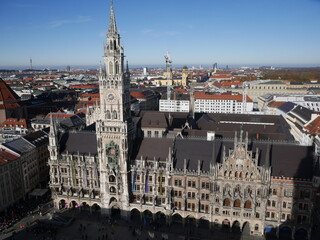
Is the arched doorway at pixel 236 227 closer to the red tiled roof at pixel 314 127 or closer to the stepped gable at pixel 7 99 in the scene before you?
the red tiled roof at pixel 314 127

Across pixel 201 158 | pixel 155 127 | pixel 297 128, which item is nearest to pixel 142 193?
pixel 201 158

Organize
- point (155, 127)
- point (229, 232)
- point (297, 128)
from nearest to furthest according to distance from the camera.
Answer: point (229, 232)
point (155, 127)
point (297, 128)

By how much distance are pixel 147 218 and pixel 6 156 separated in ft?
156

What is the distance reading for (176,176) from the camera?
240 feet

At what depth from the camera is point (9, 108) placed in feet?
502

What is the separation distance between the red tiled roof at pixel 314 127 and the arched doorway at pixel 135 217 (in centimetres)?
7756

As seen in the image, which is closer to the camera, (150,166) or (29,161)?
(150,166)

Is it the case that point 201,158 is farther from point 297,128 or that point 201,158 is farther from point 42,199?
point 297,128

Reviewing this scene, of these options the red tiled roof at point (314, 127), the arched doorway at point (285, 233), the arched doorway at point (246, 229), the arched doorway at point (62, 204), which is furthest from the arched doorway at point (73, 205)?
the red tiled roof at point (314, 127)

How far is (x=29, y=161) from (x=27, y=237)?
29508mm

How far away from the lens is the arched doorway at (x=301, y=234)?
6756 cm

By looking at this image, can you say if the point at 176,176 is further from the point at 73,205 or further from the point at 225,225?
the point at 73,205

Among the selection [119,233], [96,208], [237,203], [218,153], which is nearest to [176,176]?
[218,153]

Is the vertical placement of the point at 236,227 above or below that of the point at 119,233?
above
